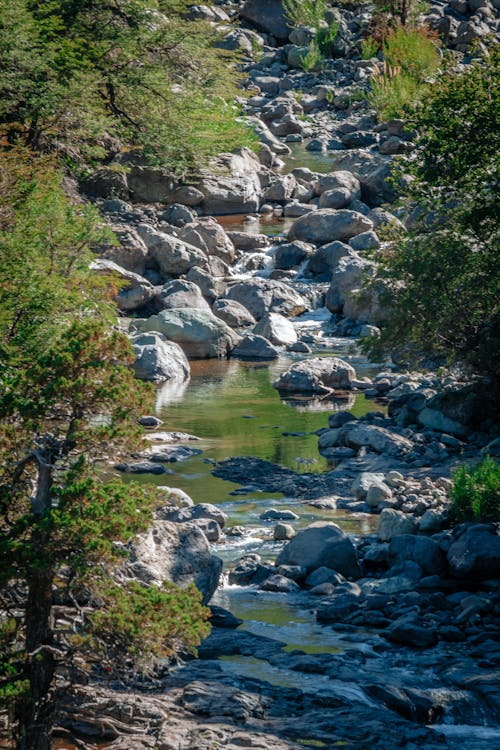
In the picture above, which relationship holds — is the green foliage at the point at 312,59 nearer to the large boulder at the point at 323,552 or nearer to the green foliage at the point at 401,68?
the green foliage at the point at 401,68

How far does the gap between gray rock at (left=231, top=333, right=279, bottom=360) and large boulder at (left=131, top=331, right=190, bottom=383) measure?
5.62 ft

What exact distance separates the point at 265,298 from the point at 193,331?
3.33m

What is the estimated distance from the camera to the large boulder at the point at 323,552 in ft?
42.5

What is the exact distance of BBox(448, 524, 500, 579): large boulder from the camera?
12.5 meters

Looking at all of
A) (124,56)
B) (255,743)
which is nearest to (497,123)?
(255,743)

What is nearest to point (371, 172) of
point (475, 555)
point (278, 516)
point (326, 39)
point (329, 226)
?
point (329, 226)

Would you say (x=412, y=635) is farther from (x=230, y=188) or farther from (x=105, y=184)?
(x=230, y=188)

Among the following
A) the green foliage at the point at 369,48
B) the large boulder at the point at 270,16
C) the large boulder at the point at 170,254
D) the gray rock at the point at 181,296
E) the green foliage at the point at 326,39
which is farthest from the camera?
the large boulder at the point at 270,16

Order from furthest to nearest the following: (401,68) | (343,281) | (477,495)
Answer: (401,68) → (343,281) → (477,495)

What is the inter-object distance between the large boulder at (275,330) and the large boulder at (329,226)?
17.9 ft

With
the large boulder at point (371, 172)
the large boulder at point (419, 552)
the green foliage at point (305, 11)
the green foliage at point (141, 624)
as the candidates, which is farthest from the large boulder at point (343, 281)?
the green foliage at point (305, 11)

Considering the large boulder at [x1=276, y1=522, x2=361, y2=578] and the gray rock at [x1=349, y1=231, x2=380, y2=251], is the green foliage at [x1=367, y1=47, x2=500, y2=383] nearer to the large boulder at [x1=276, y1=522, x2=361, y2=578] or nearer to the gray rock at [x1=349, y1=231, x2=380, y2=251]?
the large boulder at [x1=276, y1=522, x2=361, y2=578]

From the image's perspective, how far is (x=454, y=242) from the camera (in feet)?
54.9

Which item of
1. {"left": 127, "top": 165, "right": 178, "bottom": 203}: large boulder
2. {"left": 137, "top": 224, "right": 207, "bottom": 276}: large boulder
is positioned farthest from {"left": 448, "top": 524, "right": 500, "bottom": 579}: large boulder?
{"left": 127, "top": 165, "right": 178, "bottom": 203}: large boulder
